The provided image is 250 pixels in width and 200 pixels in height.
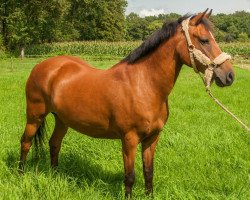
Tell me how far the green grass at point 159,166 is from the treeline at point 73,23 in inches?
68.1

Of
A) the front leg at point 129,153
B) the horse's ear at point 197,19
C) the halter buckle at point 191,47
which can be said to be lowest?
the front leg at point 129,153

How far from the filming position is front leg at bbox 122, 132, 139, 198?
3.55 meters

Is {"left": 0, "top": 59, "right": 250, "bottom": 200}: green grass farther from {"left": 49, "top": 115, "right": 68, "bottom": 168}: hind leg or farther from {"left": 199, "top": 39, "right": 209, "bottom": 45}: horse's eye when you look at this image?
{"left": 199, "top": 39, "right": 209, "bottom": 45}: horse's eye

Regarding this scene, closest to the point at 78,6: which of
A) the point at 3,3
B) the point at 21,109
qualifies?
the point at 3,3

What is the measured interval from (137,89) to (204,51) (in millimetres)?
769

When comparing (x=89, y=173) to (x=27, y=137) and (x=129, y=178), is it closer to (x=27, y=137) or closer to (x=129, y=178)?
(x=27, y=137)

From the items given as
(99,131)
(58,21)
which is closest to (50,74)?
(99,131)

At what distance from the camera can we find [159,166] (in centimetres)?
484

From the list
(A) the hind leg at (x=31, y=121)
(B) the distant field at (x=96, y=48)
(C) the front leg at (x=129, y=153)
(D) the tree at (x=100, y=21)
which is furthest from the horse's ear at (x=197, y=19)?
(D) the tree at (x=100, y=21)

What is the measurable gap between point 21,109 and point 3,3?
32362 mm

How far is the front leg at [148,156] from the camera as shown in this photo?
384 cm

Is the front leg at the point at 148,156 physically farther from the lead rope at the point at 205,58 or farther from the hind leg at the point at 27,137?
the hind leg at the point at 27,137

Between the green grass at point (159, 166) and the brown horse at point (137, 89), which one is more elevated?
the brown horse at point (137, 89)

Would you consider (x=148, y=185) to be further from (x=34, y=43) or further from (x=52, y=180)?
(x=34, y=43)
